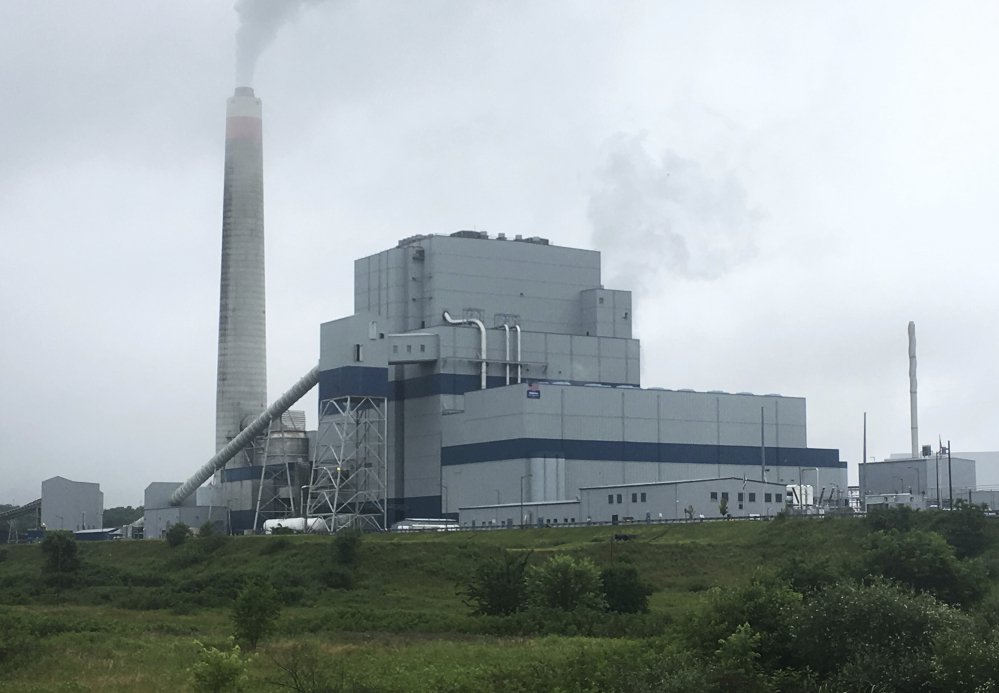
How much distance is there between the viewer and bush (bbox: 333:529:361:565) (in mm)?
84562

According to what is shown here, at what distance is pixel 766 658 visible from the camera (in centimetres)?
3778

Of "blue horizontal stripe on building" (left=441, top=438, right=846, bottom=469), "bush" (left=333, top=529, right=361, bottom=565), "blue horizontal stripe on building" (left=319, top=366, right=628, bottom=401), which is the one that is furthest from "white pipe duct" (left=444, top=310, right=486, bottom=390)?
"bush" (left=333, top=529, right=361, bottom=565)

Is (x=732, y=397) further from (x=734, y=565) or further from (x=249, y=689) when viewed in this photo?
(x=249, y=689)

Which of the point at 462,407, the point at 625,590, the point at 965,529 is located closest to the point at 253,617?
the point at 625,590

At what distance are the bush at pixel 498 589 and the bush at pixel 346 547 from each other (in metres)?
23.0

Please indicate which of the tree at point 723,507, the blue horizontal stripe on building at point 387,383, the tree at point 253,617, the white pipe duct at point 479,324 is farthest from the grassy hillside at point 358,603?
the white pipe duct at point 479,324

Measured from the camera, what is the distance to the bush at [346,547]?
3329 inches

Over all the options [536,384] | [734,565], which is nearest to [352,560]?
[734,565]

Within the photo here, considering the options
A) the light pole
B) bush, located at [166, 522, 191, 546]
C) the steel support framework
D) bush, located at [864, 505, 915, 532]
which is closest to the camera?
bush, located at [864, 505, 915, 532]

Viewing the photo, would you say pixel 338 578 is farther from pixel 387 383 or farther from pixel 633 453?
pixel 633 453

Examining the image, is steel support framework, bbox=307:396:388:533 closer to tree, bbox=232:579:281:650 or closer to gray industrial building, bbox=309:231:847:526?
gray industrial building, bbox=309:231:847:526

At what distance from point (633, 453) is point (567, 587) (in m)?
55.3

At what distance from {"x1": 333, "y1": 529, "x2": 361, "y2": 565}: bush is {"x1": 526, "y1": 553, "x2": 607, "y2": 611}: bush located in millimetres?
25398

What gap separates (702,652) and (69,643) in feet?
72.0
